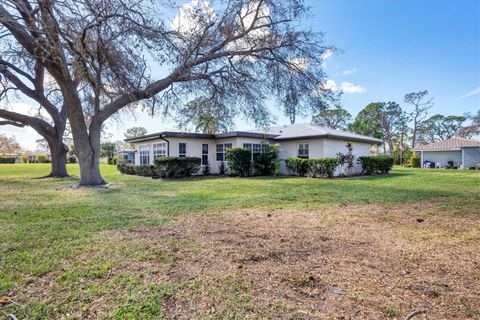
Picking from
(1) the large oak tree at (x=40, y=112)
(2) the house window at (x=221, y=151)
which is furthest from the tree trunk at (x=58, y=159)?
(2) the house window at (x=221, y=151)

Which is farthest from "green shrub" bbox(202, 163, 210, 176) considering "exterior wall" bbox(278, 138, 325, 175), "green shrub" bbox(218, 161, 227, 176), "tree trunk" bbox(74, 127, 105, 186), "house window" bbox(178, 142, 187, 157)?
"tree trunk" bbox(74, 127, 105, 186)

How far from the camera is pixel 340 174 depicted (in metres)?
17.1

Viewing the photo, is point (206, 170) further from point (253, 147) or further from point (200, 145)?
point (253, 147)

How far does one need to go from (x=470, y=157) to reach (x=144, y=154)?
31240 mm

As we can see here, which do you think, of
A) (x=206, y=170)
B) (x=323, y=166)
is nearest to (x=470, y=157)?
(x=323, y=166)

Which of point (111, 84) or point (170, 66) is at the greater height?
point (170, 66)

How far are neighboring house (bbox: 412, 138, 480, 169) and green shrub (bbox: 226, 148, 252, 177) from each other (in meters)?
23.9

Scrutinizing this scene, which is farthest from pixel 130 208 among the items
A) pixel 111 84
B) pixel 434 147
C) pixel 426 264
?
pixel 434 147

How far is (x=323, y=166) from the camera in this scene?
1568 centimetres

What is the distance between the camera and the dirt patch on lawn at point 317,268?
2350 mm

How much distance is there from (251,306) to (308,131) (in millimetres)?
16641

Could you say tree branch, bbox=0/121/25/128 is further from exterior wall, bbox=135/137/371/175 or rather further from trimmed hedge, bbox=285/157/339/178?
trimmed hedge, bbox=285/157/339/178

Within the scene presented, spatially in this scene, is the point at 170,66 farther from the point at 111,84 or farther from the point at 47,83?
the point at 47,83

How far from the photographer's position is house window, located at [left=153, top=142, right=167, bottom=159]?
18309 millimetres
